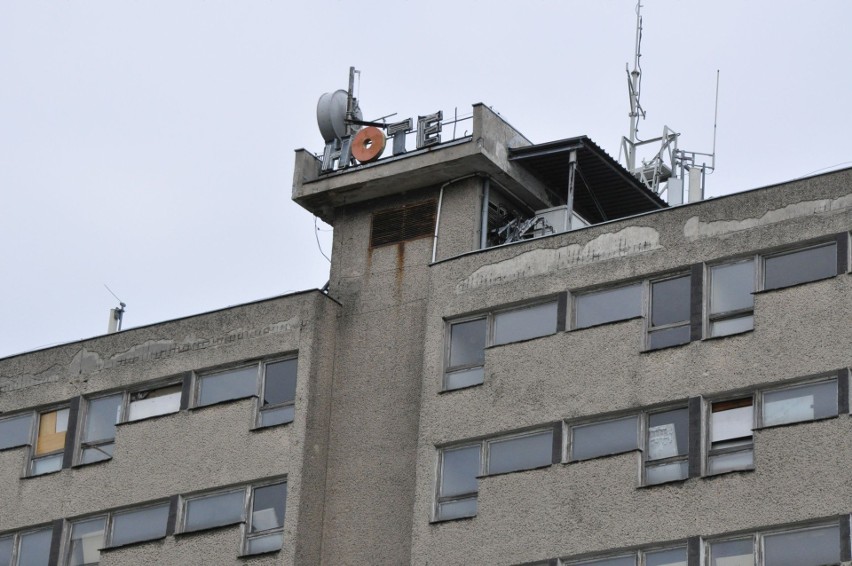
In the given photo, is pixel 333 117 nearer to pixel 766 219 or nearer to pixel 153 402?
pixel 153 402

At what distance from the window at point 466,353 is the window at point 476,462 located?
1422 millimetres

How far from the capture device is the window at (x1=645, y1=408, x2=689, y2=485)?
3328 centimetres

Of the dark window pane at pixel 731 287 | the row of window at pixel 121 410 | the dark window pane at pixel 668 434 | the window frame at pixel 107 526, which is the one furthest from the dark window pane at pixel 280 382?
the dark window pane at pixel 731 287

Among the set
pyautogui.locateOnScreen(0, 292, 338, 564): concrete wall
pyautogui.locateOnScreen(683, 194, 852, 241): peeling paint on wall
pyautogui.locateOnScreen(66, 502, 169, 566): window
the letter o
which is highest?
the letter o

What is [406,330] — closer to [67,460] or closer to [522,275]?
[522,275]

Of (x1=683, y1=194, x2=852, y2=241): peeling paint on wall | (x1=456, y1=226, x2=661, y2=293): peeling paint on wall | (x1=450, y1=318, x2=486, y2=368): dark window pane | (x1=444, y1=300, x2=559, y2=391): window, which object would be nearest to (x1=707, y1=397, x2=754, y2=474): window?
(x1=683, y1=194, x2=852, y2=241): peeling paint on wall

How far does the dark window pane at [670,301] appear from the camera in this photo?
34.6 meters

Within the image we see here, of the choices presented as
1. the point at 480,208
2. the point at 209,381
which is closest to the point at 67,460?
the point at 209,381

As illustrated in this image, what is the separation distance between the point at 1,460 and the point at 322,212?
28.6 feet

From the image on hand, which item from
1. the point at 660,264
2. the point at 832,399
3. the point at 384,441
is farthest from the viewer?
the point at 384,441

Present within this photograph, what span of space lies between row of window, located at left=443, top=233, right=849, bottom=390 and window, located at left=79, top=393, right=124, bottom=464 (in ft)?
26.2

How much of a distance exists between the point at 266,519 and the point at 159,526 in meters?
2.66

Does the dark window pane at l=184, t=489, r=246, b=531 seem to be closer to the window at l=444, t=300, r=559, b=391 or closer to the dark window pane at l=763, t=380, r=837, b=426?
the window at l=444, t=300, r=559, b=391

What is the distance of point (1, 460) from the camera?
41531mm
